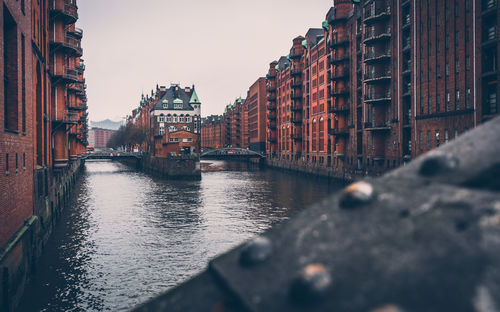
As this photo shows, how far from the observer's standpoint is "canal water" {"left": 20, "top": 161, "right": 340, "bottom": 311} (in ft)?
56.3

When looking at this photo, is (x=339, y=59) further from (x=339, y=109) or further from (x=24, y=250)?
(x=24, y=250)

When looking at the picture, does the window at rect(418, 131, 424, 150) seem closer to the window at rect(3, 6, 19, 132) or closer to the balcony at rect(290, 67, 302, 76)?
the window at rect(3, 6, 19, 132)

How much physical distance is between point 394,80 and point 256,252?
4752 centimetres

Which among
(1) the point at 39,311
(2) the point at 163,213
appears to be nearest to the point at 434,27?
(2) the point at 163,213

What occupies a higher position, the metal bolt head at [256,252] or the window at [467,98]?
the window at [467,98]

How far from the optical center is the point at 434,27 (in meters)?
38.7

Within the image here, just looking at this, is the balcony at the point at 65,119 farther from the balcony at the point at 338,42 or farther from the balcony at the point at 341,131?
the balcony at the point at 338,42

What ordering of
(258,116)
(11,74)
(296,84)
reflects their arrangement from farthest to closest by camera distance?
(258,116), (296,84), (11,74)

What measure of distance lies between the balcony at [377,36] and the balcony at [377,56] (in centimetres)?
144

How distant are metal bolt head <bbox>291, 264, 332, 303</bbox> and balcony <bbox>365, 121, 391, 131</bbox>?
156 ft

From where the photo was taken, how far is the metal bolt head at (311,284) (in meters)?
2.68

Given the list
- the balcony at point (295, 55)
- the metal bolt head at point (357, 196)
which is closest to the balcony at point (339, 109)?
the balcony at point (295, 55)

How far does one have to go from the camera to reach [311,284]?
8.89 ft

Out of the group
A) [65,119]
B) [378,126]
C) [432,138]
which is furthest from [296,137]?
[65,119]
